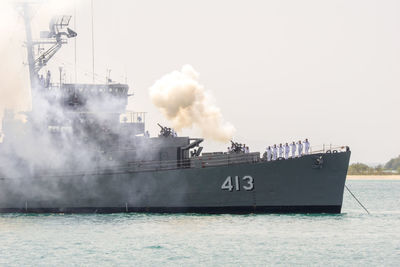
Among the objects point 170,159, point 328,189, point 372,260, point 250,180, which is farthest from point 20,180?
point 372,260

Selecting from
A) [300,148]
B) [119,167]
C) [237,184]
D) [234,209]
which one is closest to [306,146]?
[300,148]

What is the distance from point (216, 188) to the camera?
3862cm

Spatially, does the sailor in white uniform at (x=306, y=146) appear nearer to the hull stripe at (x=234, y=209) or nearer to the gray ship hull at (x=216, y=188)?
the gray ship hull at (x=216, y=188)

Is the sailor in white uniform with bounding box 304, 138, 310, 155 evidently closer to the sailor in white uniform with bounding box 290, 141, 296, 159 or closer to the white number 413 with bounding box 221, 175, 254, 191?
the sailor in white uniform with bounding box 290, 141, 296, 159

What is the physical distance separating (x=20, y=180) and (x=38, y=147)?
1858mm

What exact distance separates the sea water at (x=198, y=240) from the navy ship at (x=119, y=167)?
87 cm

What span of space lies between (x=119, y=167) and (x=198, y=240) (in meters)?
10.2

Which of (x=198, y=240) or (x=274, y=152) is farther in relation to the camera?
(x=274, y=152)

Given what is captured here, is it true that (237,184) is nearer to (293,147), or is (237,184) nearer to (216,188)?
(216,188)

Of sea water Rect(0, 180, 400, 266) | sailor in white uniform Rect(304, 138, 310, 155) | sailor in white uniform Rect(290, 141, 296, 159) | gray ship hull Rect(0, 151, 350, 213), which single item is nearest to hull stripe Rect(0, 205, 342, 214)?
gray ship hull Rect(0, 151, 350, 213)

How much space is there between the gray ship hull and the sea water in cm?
70

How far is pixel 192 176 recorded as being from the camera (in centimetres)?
3872

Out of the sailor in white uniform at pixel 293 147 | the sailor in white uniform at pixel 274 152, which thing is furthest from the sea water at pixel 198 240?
the sailor in white uniform at pixel 293 147

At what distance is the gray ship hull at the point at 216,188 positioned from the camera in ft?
125
